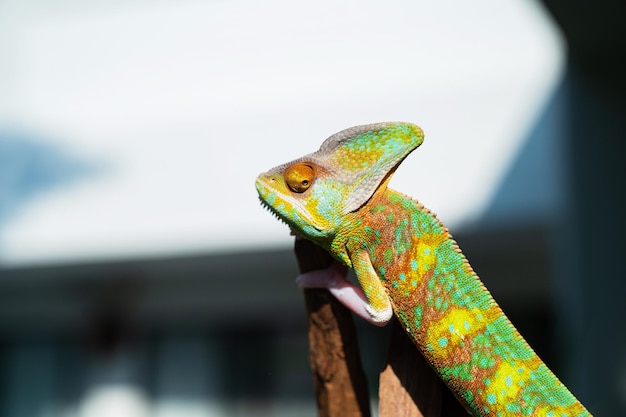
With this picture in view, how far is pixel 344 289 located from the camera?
156 cm

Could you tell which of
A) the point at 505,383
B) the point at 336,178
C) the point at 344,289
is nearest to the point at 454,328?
the point at 505,383

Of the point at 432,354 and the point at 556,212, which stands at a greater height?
the point at 556,212

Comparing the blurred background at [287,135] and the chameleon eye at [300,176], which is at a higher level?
the blurred background at [287,135]

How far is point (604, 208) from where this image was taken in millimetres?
5035

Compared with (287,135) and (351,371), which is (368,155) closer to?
(351,371)

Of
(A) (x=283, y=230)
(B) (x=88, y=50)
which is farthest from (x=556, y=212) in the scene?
(B) (x=88, y=50)

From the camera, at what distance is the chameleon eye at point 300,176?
1511 millimetres

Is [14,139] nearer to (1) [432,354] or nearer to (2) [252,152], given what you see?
(2) [252,152]

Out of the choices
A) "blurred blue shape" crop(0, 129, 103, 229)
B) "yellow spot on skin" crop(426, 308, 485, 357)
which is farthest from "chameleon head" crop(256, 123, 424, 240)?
"blurred blue shape" crop(0, 129, 103, 229)

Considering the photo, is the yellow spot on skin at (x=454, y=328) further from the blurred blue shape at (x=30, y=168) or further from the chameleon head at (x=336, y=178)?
the blurred blue shape at (x=30, y=168)

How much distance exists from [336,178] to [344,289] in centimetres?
21

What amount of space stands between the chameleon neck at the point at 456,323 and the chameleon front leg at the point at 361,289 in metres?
0.02

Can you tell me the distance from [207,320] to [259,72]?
3.85m

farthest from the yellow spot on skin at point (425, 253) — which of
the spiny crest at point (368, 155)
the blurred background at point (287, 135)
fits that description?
the blurred background at point (287, 135)
